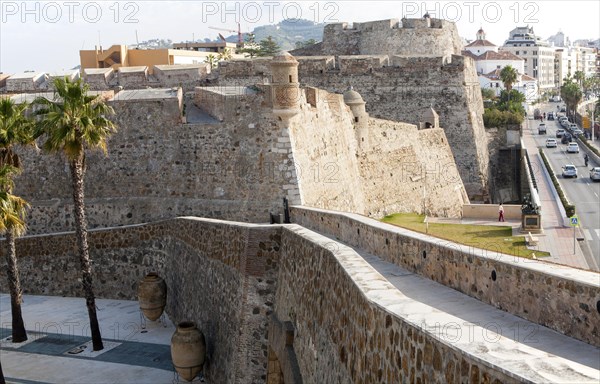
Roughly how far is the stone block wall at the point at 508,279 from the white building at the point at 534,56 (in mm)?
160570

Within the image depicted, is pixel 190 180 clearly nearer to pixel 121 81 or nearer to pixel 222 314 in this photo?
pixel 222 314

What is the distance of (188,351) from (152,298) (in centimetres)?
403

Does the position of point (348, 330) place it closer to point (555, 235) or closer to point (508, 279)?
point (508, 279)

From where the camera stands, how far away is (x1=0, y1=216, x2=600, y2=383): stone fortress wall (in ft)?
24.1

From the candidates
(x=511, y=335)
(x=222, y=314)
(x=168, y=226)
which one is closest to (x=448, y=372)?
(x=511, y=335)

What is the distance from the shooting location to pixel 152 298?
20.5m

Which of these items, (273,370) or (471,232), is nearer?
(273,370)

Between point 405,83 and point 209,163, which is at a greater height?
point 405,83

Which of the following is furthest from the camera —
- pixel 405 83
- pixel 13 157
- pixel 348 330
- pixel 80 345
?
pixel 405 83

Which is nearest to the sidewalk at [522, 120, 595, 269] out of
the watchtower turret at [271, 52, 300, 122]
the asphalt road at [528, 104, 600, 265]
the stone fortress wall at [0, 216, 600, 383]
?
the asphalt road at [528, 104, 600, 265]

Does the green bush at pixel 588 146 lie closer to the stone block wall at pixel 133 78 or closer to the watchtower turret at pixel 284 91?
the stone block wall at pixel 133 78

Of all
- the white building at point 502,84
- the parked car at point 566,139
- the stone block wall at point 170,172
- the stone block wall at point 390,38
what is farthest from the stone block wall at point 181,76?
the white building at point 502,84

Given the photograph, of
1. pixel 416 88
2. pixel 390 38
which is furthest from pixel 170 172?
pixel 390 38

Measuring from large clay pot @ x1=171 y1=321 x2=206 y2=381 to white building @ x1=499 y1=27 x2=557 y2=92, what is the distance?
518ft
